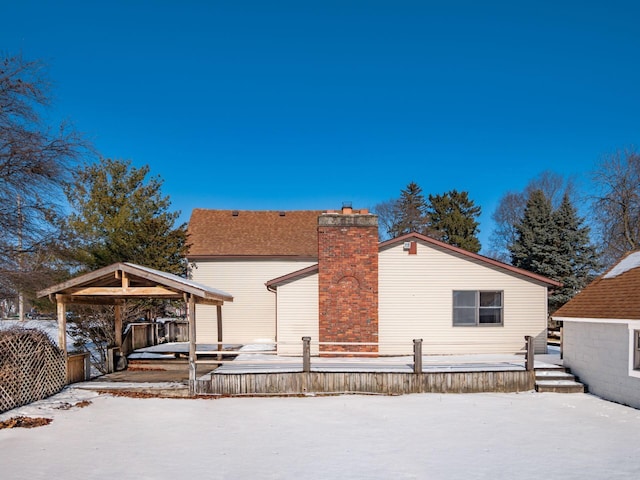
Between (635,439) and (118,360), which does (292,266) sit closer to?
(118,360)

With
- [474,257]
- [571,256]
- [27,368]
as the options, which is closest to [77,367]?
[27,368]

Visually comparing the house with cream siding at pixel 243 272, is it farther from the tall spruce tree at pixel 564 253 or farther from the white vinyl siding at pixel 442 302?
the tall spruce tree at pixel 564 253

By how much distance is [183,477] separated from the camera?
6.37 metres

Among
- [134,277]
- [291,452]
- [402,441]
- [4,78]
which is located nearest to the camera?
[291,452]

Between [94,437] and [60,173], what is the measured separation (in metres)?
7.06

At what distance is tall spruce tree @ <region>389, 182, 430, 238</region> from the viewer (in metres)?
43.0

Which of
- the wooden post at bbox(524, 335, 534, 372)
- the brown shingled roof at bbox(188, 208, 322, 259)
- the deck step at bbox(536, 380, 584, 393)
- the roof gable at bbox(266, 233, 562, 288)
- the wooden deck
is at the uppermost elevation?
the brown shingled roof at bbox(188, 208, 322, 259)

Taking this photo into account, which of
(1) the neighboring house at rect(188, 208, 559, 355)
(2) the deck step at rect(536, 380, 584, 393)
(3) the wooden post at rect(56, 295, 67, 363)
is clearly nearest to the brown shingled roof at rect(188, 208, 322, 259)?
(1) the neighboring house at rect(188, 208, 559, 355)

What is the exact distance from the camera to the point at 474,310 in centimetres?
1527

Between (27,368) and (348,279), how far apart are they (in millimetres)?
8637

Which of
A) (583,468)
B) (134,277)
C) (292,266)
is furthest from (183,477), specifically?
(292,266)

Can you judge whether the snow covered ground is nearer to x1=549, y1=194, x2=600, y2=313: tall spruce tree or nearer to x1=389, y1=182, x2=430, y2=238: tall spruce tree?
x1=549, y1=194, x2=600, y2=313: tall spruce tree

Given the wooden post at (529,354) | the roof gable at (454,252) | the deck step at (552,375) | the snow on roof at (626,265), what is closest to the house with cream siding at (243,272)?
the roof gable at (454,252)

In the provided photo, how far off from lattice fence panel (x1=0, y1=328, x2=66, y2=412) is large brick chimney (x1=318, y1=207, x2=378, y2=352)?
7143 millimetres
